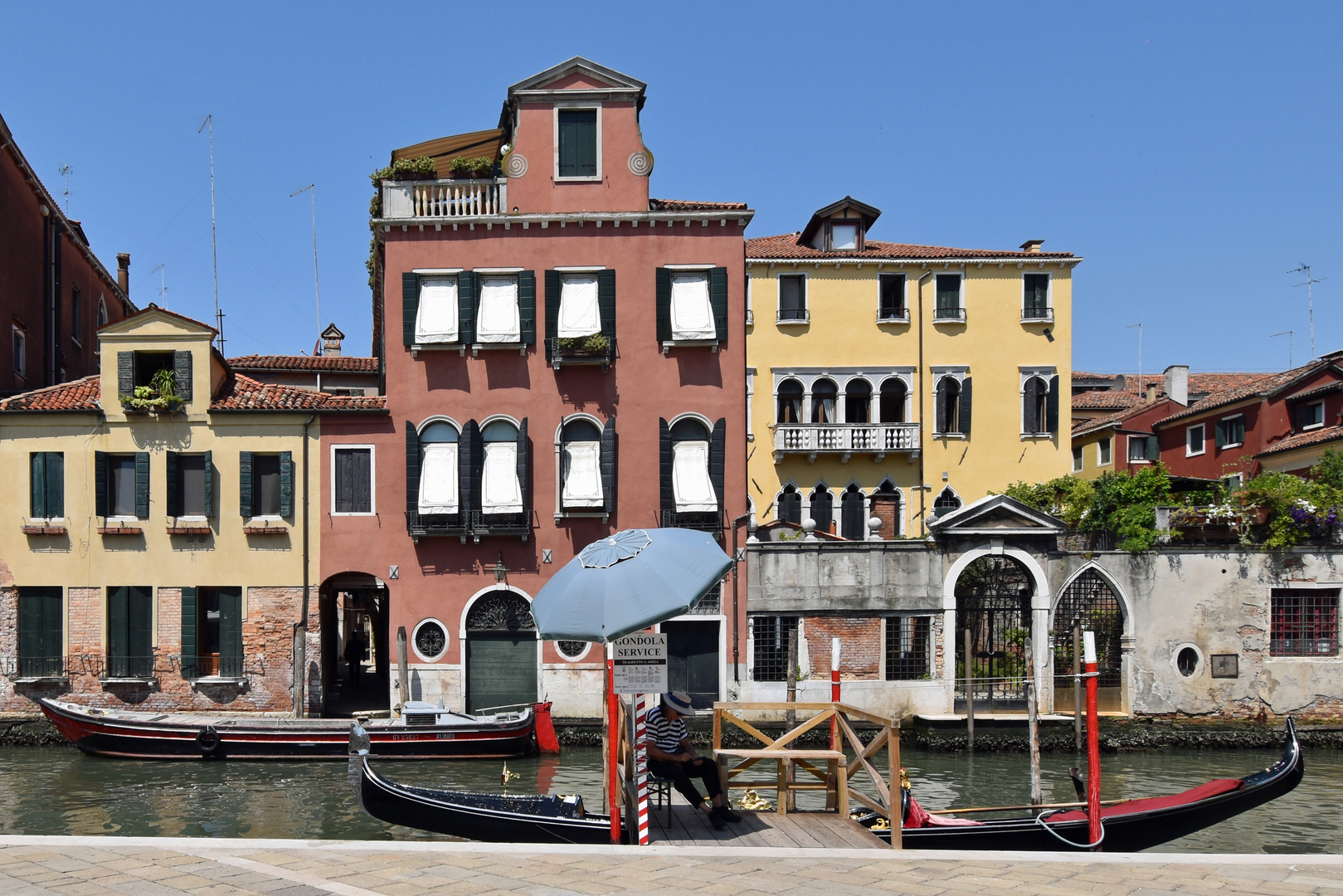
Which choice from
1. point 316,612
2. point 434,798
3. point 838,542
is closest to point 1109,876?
point 434,798

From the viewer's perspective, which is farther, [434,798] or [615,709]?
[434,798]

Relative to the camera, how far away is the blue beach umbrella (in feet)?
28.0

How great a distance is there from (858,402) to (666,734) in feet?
68.3

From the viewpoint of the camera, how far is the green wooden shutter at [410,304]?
19734 millimetres

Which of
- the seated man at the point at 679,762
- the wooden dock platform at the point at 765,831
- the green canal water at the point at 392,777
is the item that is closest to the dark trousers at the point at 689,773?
the seated man at the point at 679,762

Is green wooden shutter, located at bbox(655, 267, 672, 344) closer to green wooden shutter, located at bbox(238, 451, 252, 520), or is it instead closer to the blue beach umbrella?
green wooden shutter, located at bbox(238, 451, 252, 520)

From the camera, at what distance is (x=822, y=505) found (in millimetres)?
28375

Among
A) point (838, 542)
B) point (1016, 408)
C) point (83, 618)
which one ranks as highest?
point (1016, 408)

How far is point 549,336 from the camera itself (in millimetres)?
19703

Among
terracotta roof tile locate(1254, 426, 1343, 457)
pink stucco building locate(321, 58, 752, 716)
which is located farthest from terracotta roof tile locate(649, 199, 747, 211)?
terracotta roof tile locate(1254, 426, 1343, 457)

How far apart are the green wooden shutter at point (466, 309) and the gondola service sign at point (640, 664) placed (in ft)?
38.9

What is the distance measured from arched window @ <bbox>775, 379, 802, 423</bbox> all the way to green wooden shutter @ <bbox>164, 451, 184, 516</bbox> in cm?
1487

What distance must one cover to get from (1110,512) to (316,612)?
47.6ft

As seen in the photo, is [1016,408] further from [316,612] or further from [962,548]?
[316,612]
